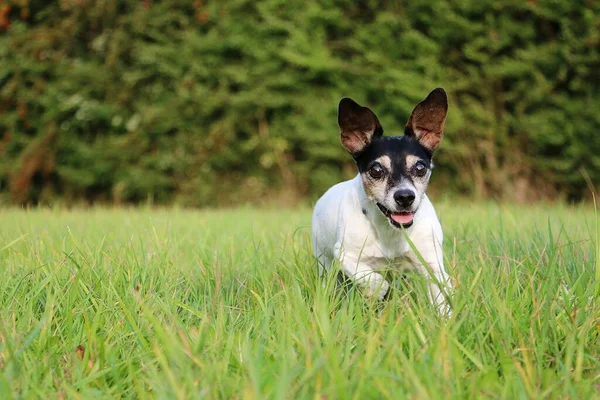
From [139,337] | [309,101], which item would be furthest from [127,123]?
[139,337]

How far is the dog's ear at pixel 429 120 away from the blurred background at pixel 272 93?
511 cm

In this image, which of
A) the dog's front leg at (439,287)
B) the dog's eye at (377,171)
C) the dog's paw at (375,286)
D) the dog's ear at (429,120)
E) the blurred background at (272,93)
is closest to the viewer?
the dog's front leg at (439,287)

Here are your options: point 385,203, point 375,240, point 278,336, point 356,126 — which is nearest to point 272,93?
point 356,126

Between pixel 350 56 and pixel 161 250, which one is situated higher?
pixel 350 56

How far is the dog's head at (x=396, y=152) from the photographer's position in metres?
3.20

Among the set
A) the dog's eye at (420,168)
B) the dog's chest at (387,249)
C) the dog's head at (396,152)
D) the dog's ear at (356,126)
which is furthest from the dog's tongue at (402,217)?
the dog's ear at (356,126)

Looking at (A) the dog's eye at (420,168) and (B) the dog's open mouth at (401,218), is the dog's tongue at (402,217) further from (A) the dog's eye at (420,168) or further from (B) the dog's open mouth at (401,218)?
(A) the dog's eye at (420,168)

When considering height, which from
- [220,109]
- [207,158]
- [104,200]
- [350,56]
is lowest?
[104,200]

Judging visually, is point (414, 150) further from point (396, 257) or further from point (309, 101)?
point (309, 101)

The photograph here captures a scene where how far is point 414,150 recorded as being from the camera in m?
3.48

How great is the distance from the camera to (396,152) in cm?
344

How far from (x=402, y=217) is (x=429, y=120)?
2.07ft

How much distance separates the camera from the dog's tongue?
125 inches

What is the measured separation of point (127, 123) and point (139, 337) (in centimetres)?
760
